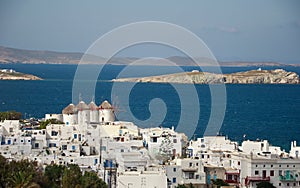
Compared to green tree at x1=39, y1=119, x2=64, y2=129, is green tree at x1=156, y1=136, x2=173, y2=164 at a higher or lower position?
lower

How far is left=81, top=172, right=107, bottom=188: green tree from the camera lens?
1596 cm

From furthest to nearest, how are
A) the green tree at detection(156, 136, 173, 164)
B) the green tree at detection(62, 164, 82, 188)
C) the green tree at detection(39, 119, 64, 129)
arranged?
the green tree at detection(39, 119, 64, 129) → the green tree at detection(156, 136, 173, 164) → the green tree at detection(62, 164, 82, 188)

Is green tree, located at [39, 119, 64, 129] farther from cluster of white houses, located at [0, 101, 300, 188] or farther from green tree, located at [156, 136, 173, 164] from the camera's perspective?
green tree, located at [156, 136, 173, 164]

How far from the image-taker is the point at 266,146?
21.5m

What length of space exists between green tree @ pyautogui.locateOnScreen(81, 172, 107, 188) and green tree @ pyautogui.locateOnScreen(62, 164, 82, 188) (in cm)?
14

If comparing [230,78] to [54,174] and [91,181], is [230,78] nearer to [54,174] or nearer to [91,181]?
[54,174]

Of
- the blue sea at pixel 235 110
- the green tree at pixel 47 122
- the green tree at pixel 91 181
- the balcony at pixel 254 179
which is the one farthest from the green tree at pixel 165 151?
the blue sea at pixel 235 110

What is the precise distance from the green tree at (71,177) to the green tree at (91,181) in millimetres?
135

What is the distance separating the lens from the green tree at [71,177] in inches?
628

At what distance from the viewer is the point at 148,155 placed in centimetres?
2022

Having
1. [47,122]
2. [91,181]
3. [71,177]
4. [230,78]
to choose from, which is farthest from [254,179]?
[230,78]

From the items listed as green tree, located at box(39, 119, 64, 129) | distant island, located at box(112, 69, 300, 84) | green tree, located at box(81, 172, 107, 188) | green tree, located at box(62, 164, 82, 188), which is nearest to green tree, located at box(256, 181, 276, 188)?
green tree, located at box(81, 172, 107, 188)

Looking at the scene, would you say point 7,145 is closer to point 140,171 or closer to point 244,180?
point 140,171

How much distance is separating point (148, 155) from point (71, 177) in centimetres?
435
